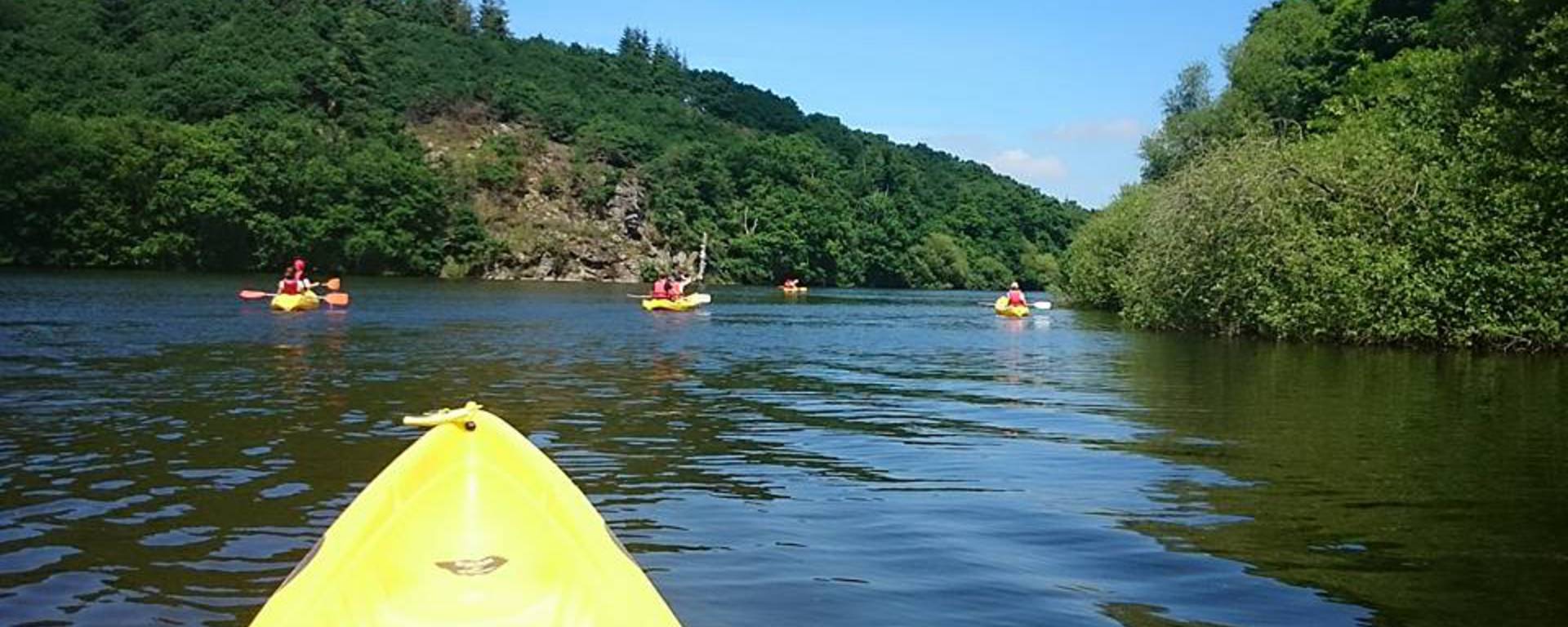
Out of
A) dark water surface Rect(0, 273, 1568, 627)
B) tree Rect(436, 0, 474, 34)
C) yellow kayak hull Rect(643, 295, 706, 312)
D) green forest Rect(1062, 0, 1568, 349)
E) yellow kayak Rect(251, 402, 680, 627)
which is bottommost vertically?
dark water surface Rect(0, 273, 1568, 627)

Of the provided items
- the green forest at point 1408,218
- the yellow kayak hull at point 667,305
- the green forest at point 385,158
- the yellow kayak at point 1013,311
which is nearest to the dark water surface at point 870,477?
the green forest at point 1408,218

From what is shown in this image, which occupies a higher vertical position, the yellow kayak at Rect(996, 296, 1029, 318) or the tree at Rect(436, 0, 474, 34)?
the tree at Rect(436, 0, 474, 34)

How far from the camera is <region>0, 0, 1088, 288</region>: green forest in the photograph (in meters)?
88.8

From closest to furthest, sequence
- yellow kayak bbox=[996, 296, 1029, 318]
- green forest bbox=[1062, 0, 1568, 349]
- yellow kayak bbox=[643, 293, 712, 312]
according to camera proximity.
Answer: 1. green forest bbox=[1062, 0, 1568, 349]
2. yellow kayak bbox=[643, 293, 712, 312]
3. yellow kayak bbox=[996, 296, 1029, 318]

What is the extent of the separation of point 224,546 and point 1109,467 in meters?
8.33

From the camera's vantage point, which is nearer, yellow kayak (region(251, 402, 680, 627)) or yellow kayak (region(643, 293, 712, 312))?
yellow kayak (region(251, 402, 680, 627))

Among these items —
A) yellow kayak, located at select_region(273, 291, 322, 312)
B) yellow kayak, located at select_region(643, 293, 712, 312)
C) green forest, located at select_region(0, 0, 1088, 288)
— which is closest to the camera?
yellow kayak, located at select_region(273, 291, 322, 312)

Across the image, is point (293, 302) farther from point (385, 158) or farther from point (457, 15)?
point (457, 15)

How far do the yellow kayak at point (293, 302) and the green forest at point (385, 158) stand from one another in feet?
174

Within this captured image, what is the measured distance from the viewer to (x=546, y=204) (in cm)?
12612

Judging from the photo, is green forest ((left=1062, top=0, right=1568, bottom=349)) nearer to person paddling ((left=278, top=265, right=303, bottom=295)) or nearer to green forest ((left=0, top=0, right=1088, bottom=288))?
person paddling ((left=278, top=265, right=303, bottom=295))

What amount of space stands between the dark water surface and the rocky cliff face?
91.1 metres

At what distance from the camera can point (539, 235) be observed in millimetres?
120375

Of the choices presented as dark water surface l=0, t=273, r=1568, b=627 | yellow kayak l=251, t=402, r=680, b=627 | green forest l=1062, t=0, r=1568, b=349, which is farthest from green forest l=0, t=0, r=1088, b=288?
yellow kayak l=251, t=402, r=680, b=627
